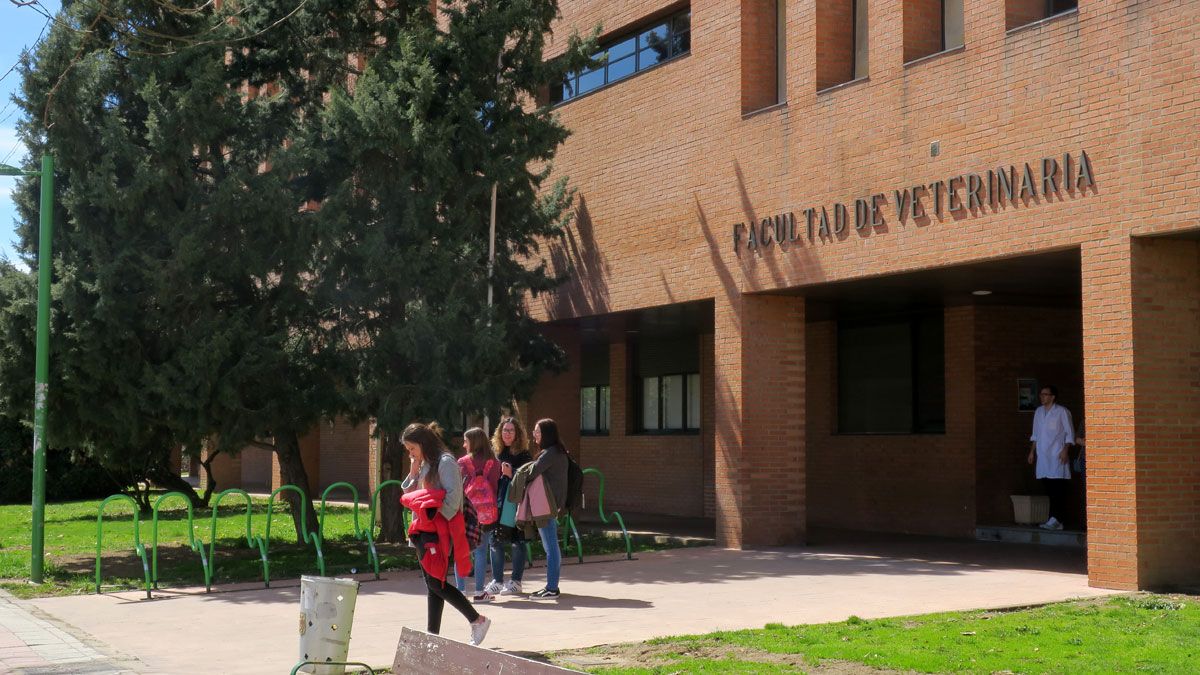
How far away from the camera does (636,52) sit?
65.5ft

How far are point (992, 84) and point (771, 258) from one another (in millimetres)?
3823

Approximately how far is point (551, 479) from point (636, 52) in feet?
31.5

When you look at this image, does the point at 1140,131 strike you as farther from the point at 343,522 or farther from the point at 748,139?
the point at 343,522

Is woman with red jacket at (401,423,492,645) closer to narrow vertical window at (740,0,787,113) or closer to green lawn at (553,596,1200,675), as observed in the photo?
green lawn at (553,596,1200,675)

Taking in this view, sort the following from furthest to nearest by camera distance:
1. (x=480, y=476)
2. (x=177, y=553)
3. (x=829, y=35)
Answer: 1. (x=177, y=553)
2. (x=829, y=35)
3. (x=480, y=476)

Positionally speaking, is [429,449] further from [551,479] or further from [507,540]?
[507,540]

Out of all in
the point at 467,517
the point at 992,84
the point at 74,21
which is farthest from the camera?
the point at 74,21

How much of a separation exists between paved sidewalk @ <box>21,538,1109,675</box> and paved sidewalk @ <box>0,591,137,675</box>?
0.65 ft

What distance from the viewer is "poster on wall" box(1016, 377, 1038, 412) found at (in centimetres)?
1867

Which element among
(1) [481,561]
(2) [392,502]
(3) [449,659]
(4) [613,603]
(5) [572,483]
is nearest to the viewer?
(3) [449,659]

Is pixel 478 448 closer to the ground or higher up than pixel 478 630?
higher up

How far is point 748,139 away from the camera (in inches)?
661

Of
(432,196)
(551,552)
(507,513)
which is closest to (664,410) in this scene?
(432,196)

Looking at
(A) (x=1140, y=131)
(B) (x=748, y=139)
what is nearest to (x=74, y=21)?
(B) (x=748, y=139)
